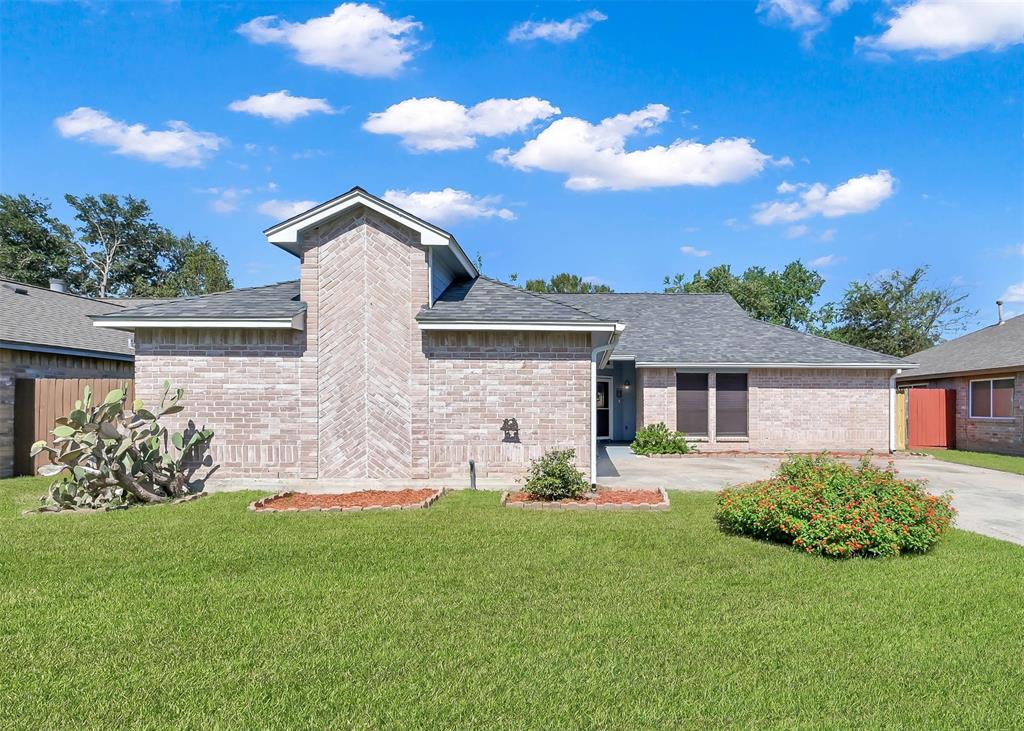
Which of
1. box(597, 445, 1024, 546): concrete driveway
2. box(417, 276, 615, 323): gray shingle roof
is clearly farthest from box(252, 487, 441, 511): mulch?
box(597, 445, 1024, 546): concrete driveway

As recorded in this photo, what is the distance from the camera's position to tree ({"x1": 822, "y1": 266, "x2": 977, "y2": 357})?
4516cm

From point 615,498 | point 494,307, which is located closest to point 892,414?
point 615,498

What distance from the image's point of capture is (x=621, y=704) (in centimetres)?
348

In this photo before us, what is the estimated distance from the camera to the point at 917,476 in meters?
13.2

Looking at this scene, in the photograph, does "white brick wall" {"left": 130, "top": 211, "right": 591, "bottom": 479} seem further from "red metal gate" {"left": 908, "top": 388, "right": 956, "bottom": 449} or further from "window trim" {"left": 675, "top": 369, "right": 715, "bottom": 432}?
"red metal gate" {"left": 908, "top": 388, "right": 956, "bottom": 449}

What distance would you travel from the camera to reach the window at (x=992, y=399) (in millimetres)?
18469

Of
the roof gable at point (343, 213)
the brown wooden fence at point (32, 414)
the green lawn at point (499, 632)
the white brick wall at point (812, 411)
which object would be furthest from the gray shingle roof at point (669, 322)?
the brown wooden fence at point (32, 414)

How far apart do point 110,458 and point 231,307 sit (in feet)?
11.1

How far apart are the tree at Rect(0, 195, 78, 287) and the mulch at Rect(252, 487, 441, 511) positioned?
47.8 m

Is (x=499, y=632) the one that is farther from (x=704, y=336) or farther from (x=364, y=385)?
(x=704, y=336)

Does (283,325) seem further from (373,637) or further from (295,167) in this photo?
(295,167)

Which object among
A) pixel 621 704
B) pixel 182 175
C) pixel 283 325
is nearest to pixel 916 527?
pixel 621 704

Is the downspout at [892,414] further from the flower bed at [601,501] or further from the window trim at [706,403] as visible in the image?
the flower bed at [601,501]

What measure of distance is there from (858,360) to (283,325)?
16.2 meters
